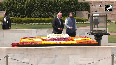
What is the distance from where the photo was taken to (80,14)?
44.9 m

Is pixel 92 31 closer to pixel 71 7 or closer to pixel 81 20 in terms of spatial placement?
pixel 81 20

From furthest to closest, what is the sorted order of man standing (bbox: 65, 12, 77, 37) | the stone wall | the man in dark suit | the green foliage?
the stone wall, the green foliage, man standing (bbox: 65, 12, 77, 37), the man in dark suit

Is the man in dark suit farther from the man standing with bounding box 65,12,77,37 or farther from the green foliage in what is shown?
the green foliage

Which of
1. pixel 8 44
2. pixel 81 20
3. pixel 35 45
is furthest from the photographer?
pixel 81 20

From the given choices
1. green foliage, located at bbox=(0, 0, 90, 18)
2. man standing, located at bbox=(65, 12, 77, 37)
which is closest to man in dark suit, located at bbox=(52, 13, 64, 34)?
Answer: man standing, located at bbox=(65, 12, 77, 37)

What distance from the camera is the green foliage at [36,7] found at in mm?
41188

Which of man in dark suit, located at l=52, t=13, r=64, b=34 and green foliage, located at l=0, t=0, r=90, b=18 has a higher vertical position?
green foliage, located at l=0, t=0, r=90, b=18

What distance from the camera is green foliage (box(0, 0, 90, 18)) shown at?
135 feet

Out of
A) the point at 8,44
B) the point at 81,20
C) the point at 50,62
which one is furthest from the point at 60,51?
the point at 81,20

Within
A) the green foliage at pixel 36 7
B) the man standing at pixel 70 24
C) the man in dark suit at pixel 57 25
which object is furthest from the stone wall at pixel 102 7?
the man in dark suit at pixel 57 25

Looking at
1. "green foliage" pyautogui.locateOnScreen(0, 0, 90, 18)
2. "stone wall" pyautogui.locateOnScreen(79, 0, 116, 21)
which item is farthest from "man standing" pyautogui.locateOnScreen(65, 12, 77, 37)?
"stone wall" pyautogui.locateOnScreen(79, 0, 116, 21)

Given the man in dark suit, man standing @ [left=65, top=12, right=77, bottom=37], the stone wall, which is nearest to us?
the man in dark suit

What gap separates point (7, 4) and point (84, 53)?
33.7m

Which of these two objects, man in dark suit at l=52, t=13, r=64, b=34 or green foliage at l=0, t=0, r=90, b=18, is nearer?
man in dark suit at l=52, t=13, r=64, b=34
